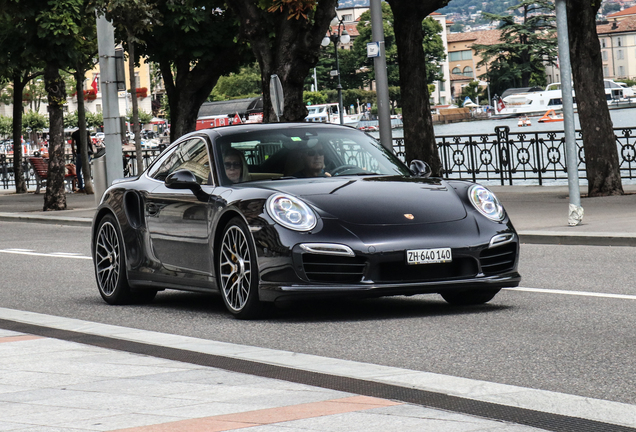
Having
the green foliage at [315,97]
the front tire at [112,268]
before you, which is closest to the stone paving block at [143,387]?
the front tire at [112,268]

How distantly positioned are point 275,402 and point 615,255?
7709 mm

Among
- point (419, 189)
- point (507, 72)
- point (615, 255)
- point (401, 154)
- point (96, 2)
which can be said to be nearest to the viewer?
point (419, 189)

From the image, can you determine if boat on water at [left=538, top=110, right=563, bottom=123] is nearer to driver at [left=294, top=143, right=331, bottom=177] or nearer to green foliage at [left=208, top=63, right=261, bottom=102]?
green foliage at [left=208, top=63, right=261, bottom=102]

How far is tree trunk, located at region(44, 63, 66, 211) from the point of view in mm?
25844

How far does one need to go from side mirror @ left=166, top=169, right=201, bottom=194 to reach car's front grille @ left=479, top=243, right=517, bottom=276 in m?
2.15

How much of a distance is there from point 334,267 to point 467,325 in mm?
915

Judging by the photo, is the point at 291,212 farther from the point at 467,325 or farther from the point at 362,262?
the point at 467,325

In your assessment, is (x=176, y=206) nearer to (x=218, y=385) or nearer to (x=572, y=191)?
(x=218, y=385)

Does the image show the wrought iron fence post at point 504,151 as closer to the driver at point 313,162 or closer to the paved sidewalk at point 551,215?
the paved sidewalk at point 551,215

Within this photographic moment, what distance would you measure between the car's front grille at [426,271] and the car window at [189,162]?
1711mm

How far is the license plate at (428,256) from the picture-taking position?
292 inches

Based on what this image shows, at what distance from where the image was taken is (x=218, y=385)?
5.31 m

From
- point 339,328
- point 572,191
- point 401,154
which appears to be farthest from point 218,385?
point 401,154

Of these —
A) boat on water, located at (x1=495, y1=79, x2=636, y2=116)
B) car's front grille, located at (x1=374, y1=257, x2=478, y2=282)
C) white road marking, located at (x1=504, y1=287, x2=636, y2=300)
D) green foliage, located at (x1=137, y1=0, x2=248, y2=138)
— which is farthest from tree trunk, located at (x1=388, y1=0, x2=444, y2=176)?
boat on water, located at (x1=495, y1=79, x2=636, y2=116)
